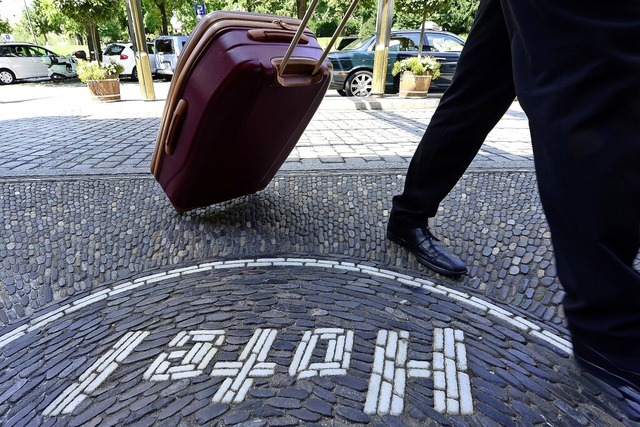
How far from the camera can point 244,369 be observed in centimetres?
116

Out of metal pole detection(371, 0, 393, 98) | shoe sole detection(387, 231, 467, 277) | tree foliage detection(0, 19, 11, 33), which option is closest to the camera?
shoe sole detection(387, 231, 467, 277)

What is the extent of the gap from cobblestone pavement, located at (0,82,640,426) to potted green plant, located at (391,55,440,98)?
5.08 metres

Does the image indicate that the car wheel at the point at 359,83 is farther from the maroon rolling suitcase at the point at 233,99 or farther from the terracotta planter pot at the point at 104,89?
the maroon rolling suitcase at the point at 233,99

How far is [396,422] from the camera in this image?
1.01 meters

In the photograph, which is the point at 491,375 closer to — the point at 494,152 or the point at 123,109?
the point at 494,152

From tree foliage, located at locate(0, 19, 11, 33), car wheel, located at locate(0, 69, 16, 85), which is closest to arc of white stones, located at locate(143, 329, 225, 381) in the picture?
car wheel, located at locate(0, 69, 16, 85)

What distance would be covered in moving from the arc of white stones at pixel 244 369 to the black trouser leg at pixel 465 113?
0.93m

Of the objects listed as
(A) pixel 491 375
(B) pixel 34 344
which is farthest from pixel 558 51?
(B) pixel 34 344

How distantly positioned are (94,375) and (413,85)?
7.47m

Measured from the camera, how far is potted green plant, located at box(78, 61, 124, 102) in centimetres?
705

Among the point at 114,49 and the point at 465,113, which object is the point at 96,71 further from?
the point at 114,49

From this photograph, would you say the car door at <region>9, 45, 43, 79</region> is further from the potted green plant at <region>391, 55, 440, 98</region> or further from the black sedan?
the potted green plant at <region>391, 55, 440, 98</region>

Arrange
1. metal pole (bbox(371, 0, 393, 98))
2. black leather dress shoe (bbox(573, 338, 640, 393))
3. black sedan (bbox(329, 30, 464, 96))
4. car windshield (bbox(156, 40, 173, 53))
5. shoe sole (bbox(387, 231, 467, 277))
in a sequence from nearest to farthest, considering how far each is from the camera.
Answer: black leather dress shoe (bbox(573, 338, 640, 393)), shoe sole (bbox(387, 231, 467, 277)), metal pole (bbox(371, 0, 393, 98)), black sedan (bbox(329, 30, 464, 96)), car windshield (bbox(156, 40, 173, 53))

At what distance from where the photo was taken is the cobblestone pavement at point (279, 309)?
107cm
